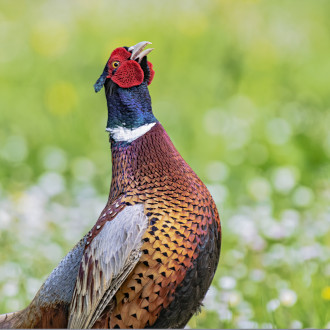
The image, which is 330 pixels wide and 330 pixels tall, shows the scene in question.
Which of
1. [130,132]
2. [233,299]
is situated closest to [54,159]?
[233,299]

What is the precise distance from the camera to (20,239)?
4.43 m

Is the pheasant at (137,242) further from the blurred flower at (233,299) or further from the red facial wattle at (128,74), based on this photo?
the blurred flower at (233,299)

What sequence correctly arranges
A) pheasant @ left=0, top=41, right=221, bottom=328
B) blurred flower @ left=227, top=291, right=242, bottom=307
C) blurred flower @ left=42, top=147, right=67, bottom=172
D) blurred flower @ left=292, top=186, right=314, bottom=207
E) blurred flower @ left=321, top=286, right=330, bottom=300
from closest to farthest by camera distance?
pheasant @ left=0, top=41, right=221, bottom=328 < blurred flower @ left=321, top=286, right=330, bottom=300 < blurred flower @ left=227, top=291, right=242, bottom=307 < blurred flower @ left=292, top=186, right=314, bottom=207 < blurred flower @ left=42, top=147, right=67, bottom=172

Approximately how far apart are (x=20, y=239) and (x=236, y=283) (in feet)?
4.85

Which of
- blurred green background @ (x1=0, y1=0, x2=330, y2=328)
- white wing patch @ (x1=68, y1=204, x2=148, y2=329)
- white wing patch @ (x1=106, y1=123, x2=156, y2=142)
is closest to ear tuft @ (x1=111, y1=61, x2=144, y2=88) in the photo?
white wing patch @ (x1=106, y1=123, x2=156, y2=142)

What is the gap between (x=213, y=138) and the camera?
6.14 metres

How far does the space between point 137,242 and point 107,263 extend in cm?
15

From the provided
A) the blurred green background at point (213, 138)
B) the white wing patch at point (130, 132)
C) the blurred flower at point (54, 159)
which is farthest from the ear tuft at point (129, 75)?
the blurred flower at point (54, 159)

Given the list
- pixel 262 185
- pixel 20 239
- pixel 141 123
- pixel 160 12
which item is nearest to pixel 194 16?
pixel 160 12

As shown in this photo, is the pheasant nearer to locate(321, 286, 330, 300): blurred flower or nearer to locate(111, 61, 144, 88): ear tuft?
locate(111, 61, 144, 88): ear tuft

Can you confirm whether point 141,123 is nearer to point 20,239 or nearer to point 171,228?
point 171,228

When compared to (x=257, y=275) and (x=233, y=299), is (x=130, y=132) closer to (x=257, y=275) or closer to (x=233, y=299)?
(x=233, y=299)

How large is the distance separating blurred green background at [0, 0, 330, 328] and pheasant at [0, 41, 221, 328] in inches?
40.6

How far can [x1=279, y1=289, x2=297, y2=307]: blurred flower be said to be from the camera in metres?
3.60
